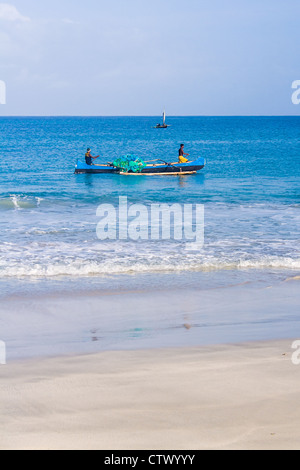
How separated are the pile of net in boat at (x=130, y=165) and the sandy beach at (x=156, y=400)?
23095 mm

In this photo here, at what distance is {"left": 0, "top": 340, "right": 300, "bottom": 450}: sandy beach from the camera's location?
14.6 feet

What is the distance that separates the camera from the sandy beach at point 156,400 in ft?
14.6

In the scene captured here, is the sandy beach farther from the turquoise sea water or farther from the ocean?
the turquoise sea water

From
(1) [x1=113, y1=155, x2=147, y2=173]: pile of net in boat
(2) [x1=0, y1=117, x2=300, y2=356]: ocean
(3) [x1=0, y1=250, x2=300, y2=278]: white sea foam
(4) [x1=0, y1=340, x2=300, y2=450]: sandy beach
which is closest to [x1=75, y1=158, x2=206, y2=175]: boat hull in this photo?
(1) [x1=113, y1=155, x2=147, y2=173]: pile of net in boat

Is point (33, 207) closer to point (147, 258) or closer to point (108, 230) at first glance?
point (108, 230)

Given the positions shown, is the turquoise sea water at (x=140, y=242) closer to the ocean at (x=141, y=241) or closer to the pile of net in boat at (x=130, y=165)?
the ocean at (x=141, y=241)

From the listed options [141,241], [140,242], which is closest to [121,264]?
[140,242]

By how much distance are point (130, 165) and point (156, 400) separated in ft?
80.9

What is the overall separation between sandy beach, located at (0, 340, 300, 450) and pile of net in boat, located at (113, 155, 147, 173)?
75.8 ft

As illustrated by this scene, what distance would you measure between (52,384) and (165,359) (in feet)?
4.18

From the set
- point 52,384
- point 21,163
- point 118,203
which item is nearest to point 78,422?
point 52,384

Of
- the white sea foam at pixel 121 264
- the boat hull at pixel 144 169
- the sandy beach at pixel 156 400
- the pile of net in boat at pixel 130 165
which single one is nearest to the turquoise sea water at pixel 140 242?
the white sea foam at pixel 121 264

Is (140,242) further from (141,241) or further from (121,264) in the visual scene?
(121,264)

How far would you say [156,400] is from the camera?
201 inches
